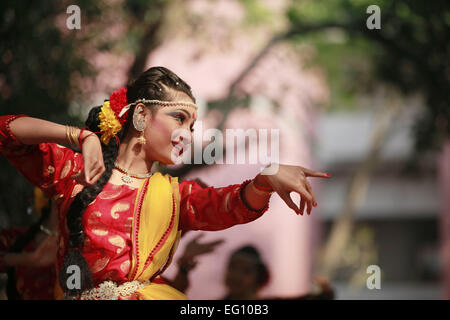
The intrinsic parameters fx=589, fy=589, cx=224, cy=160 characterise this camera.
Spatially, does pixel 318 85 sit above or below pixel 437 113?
above

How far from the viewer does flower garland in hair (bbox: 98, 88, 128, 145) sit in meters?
2.08

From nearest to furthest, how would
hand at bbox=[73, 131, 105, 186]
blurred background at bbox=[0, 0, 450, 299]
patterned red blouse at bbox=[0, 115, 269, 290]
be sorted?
hand at bbox=[73, 131, 105, 186]
patterned red blouse at bbox=[0, 115, 269, 290]
blurred background at bbox=[0, 0, 450, 299]

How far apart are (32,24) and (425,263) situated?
14.6 m

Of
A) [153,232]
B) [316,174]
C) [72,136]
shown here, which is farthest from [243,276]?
[72,136]

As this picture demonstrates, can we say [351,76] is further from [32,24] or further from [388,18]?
[32,24]

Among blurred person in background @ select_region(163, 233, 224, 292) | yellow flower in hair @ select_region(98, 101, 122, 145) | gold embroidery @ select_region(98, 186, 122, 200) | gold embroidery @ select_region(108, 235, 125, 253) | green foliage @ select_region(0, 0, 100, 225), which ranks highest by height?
green foliage @ select_region(0, 0, 100, 225)

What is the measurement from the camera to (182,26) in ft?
22.1

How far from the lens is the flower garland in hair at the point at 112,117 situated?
2080mm

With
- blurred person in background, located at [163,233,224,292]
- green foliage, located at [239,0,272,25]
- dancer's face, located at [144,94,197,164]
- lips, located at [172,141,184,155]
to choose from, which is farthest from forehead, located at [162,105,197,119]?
green foliage, located at [239,0,272,25]

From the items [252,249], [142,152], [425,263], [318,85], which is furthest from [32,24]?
[425,263]

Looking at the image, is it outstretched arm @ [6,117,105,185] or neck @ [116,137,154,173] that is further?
neck @ [116,137,154,173]

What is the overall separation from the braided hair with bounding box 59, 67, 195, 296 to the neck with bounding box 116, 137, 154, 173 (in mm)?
27

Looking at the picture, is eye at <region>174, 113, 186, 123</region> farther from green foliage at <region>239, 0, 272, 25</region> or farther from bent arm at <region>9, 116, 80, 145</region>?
green foliage at <region>239, 0, 272, 25</region>

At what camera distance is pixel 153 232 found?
80.8 inches
